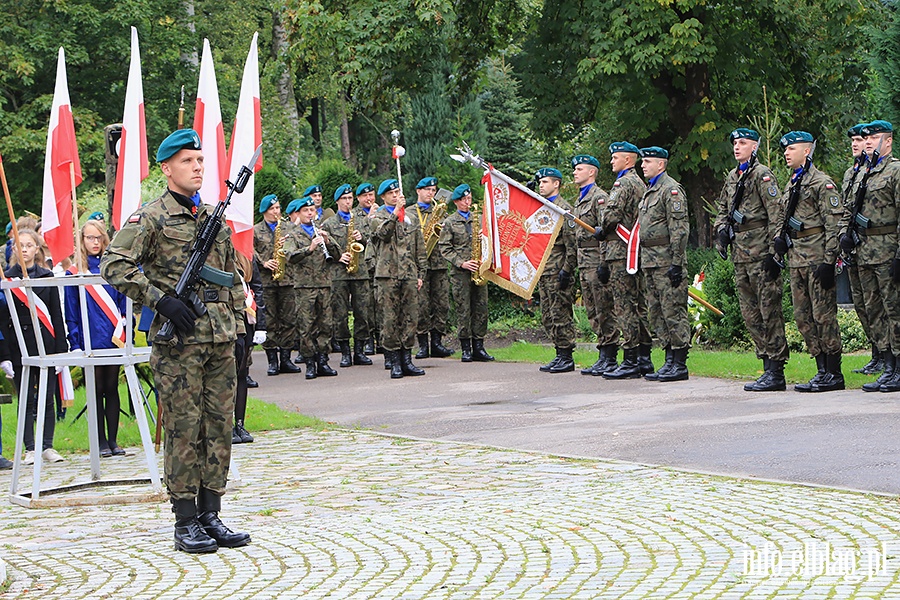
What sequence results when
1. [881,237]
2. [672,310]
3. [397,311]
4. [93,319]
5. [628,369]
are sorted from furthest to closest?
[397,311] → [628,369] → [672,310] → [881,237] → [93,319]

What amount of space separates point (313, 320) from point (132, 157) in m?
8.54

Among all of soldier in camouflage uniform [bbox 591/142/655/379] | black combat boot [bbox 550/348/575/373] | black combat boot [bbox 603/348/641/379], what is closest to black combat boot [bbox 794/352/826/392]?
soldier in camouflage uniform [bbox 591/142/655/379]

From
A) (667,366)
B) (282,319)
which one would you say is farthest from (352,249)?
(667,366)

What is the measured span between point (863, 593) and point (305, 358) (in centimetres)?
1263

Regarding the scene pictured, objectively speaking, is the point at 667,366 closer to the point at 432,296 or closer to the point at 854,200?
the point at 854,200

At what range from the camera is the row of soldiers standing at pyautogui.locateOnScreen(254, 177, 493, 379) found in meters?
17.4

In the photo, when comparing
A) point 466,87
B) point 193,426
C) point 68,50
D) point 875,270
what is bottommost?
point 193,426

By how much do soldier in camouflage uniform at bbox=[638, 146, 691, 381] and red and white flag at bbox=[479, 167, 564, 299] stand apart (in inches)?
63.3

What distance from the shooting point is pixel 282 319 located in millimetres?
18328

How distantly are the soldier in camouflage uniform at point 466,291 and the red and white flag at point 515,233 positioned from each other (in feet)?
5.85

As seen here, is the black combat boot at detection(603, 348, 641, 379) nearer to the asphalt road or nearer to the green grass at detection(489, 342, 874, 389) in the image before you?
the asphalt road

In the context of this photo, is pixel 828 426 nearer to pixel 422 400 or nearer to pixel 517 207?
pixel 422 400

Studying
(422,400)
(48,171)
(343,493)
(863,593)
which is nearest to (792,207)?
(422,400)

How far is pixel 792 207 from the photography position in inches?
513
